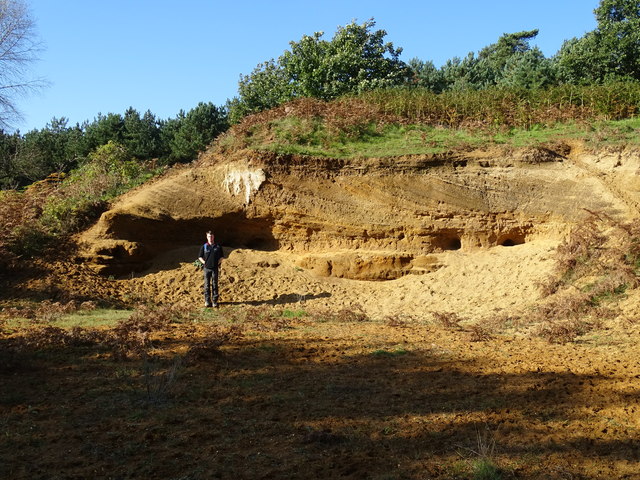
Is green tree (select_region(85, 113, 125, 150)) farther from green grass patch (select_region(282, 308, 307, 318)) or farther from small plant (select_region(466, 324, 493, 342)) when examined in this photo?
small plant (select_region(466, 324, 493, 342))

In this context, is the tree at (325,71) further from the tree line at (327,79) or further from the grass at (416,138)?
the grass at (416,138)

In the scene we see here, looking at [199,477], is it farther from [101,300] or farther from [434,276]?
[434,276]

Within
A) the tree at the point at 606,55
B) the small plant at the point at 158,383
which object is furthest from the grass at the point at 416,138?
the small plant at the point at 158,383

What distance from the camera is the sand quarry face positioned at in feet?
46.4

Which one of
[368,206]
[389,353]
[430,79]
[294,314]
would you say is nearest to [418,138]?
[368,206]

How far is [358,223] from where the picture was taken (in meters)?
15.3

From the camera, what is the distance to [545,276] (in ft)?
42.0

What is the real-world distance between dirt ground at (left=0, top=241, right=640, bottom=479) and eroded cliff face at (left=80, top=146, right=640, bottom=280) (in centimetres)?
444

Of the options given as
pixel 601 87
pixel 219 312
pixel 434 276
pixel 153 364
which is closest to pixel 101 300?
pixel 219 312

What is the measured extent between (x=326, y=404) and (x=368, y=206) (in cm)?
977

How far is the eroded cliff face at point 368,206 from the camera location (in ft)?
47.9

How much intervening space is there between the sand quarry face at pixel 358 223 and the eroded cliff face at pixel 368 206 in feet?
0.09

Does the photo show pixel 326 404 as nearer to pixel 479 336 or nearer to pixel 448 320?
pixel 479 336

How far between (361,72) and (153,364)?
22.3 metres
